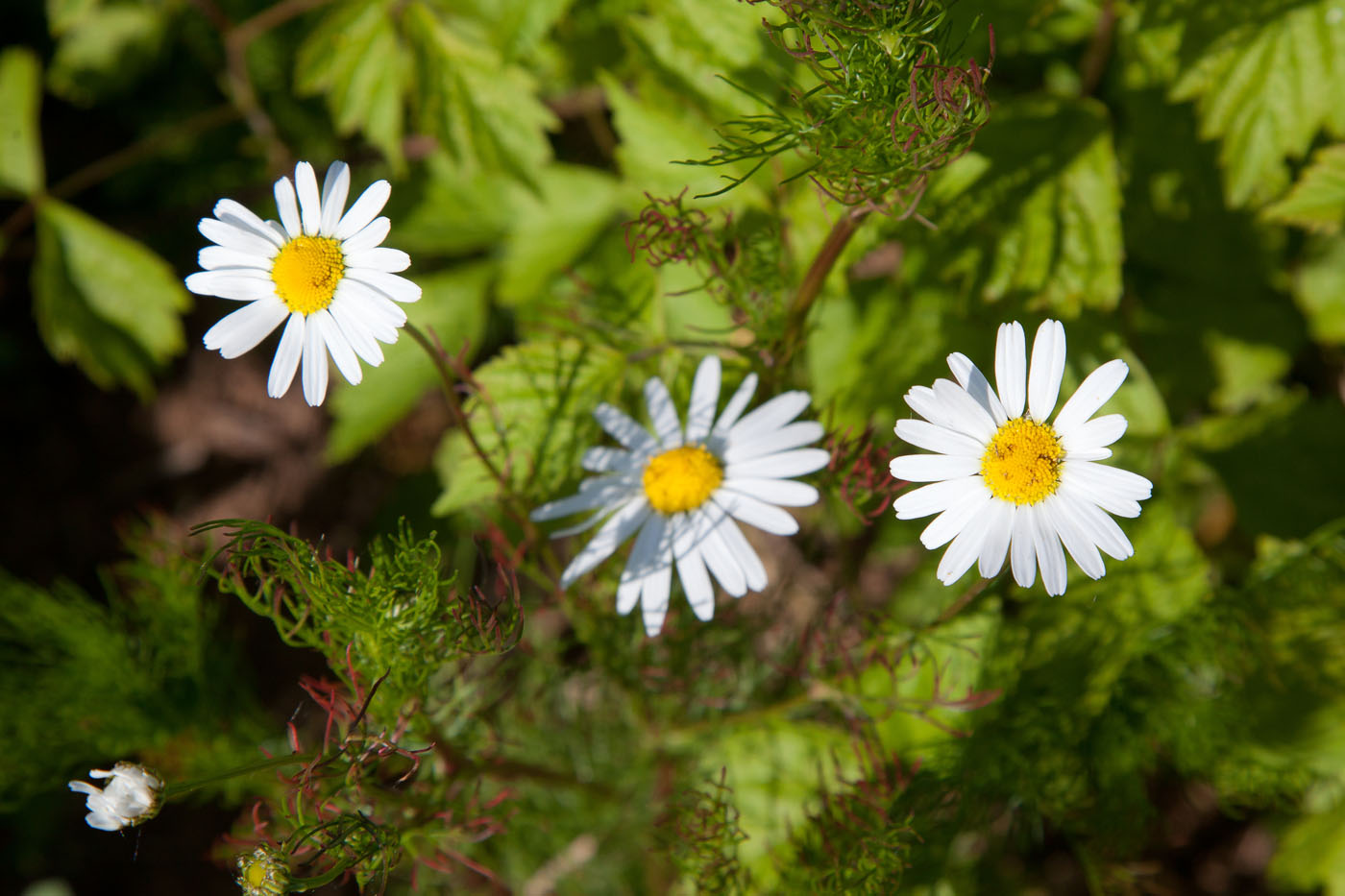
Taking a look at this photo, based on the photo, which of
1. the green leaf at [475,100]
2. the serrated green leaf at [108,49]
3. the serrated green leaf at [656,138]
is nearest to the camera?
the serrated green leaf at [656,138]

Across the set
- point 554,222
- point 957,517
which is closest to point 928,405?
point 957,517

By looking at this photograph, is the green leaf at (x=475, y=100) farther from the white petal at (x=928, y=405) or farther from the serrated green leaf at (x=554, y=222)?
the white petal at (x=928, y=405)

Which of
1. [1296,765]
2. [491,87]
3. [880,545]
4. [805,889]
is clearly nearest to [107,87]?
[491,87]

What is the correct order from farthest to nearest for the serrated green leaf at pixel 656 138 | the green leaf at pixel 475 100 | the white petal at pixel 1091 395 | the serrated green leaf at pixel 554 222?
the serrated green leaf at pixel 554 222, the green leaf at pixel 475 100, the serrated green leaf at pixel 656 138, the white petal at pixel 1091 395

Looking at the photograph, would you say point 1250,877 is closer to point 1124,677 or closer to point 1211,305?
point 1124,677

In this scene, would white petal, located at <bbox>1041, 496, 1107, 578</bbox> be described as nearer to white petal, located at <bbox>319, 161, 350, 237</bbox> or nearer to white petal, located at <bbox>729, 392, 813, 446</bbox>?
white petal, located at <bbox>729, 392, 813, 446</bbox>

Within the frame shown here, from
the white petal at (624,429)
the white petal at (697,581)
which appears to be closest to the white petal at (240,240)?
the white petal at (624,429)
